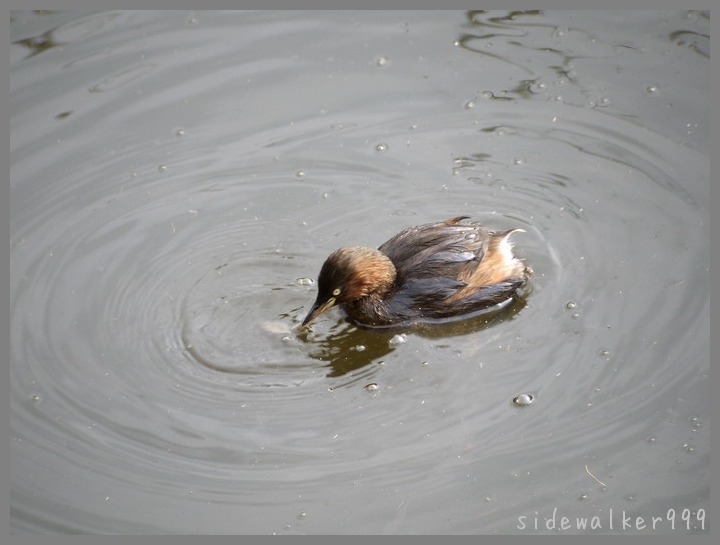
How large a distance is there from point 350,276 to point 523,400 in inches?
53.6

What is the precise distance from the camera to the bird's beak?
6.24 meters

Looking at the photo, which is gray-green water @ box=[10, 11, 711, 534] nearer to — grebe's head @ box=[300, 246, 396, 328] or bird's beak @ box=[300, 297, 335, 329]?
bird's beak @ box=[300, 297, 335, 329]

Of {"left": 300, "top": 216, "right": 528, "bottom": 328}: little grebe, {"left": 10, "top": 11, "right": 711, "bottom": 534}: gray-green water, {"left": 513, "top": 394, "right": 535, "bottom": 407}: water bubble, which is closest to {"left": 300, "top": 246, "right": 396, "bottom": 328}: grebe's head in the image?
{"left": 300, "top": 216, "right": 528, "bottom": 328}: little grebe

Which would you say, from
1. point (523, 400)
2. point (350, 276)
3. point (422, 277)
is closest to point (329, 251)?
point (350, 276)

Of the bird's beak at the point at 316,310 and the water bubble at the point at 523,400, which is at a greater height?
the bird's beak at the point at 316,310

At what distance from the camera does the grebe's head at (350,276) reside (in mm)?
6211

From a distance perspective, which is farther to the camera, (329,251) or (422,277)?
(329,251)

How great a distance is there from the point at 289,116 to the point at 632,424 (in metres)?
3.97

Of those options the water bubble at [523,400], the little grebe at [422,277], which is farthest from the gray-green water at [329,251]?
the little grebe at [422,277]

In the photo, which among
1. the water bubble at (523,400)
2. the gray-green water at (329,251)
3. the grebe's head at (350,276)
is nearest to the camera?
the gray-green water at (329,251)

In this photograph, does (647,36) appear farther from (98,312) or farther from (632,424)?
(98,312)

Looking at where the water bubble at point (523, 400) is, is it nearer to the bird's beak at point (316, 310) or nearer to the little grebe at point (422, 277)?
the little grebe at point (422, 277)

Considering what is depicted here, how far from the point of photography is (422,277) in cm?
627

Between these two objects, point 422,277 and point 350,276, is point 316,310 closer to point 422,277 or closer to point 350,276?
point 350,276
